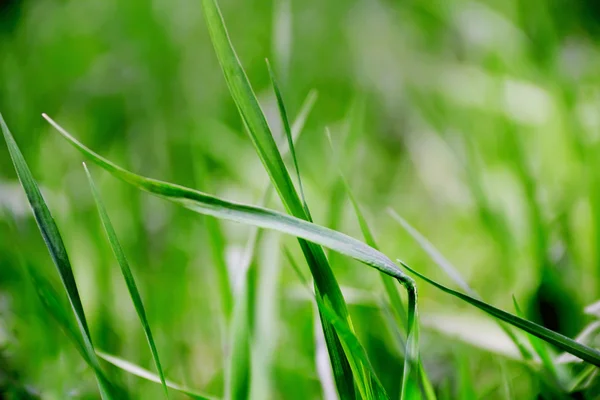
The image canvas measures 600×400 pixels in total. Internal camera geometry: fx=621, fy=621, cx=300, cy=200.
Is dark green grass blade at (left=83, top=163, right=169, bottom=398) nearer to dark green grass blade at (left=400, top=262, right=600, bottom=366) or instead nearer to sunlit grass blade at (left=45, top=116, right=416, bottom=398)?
sunlit grass blade at (left=45, top=116, right=416, bottom=398)

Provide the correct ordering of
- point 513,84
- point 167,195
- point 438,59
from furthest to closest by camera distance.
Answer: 1. point 438,59
2. point 513,84
3. point 167,195

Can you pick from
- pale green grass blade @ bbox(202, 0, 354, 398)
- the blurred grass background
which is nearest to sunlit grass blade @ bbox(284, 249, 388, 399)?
pale green grass blade @ bbox(202, 0, 354, 398)

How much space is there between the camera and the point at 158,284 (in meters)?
0.76

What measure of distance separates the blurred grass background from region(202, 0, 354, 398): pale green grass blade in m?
0.13

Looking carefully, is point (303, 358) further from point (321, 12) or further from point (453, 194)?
point (321, 12)

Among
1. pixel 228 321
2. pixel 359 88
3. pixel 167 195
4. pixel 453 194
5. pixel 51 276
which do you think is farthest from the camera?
pixel 359 88

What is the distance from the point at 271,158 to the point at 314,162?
74cm

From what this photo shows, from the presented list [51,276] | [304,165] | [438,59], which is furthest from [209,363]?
[438,59]

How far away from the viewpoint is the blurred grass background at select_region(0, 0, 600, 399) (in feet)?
2.06

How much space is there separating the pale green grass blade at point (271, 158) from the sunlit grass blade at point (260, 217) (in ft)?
0.08

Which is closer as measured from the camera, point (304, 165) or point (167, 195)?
point (167, 195)

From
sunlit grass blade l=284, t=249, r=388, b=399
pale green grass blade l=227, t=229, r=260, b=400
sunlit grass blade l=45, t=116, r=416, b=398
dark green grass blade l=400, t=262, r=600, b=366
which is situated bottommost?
pale green grass blade l=227, t=229, r=260, b=400

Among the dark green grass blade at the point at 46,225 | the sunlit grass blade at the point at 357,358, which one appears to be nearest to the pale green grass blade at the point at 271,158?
the sunlit grass blade at the point at 357,358

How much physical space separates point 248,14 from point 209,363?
1136 millimetres
